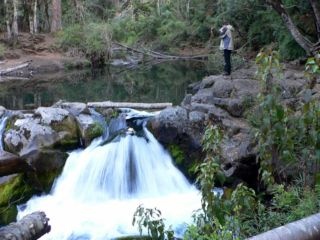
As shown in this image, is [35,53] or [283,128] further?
[35,53]

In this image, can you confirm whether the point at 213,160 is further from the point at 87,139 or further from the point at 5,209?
the point at 87,139

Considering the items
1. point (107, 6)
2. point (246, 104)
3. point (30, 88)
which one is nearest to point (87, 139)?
point (246, 104)

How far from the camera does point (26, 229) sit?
5.34 metres

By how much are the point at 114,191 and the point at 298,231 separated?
717 centimetres

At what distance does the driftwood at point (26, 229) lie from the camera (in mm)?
5105

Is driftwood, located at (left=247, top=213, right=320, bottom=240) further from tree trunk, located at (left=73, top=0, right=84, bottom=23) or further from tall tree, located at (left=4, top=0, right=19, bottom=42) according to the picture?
tree trunk, located at (left=73, top=0, right=84, bottom=23)

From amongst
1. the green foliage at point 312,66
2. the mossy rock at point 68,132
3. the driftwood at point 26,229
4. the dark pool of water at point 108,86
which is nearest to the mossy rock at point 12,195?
the mossy rock at point 68,132

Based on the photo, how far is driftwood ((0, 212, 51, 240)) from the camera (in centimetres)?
511

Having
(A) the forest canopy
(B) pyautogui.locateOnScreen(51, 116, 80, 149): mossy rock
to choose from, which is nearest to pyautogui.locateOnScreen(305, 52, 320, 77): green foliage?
(B) pyautogui.locateOnScreen(51, 116, 80, 149): mossy rock

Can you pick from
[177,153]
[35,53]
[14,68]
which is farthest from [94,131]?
[35,53]

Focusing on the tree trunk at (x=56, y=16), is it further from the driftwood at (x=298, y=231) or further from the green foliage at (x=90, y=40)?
the driftwood at (x=298, y=231)

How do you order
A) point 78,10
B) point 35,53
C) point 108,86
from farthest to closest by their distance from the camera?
point 78,10, point 35,53, point 108,86

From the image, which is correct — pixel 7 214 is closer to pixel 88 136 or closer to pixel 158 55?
pixel 88 136

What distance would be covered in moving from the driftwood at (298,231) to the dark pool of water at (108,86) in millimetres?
12167
